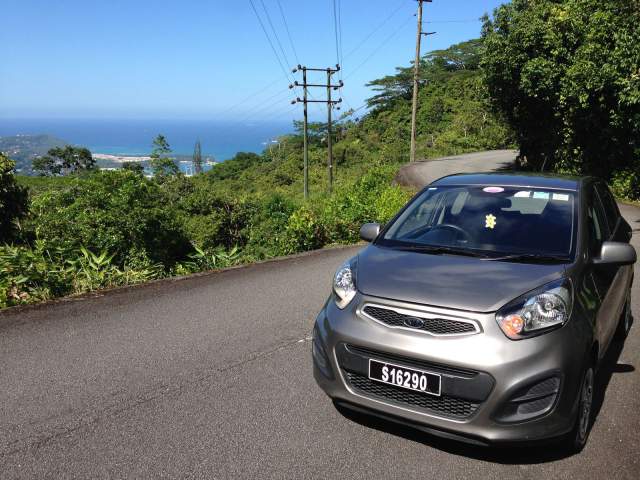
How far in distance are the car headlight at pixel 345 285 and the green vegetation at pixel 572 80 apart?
12695 mm

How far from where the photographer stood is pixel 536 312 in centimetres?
296

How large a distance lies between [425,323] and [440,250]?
0.91 m

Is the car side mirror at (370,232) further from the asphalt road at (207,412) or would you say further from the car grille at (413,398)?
the car grille at (413,398)

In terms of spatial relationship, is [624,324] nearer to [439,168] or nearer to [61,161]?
[439,168]

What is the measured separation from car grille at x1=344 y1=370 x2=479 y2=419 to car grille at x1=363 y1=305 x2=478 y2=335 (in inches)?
14.2

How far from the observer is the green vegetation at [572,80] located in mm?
15289

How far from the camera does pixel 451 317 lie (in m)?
2.91

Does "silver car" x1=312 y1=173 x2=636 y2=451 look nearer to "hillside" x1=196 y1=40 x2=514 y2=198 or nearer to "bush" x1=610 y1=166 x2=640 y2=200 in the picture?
"bush" x1=610 y1=166 x2=640 y2=200

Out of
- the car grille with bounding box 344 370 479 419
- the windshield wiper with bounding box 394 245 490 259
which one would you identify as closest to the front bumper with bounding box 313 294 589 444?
the car grille with bounding box 344 370 479 419

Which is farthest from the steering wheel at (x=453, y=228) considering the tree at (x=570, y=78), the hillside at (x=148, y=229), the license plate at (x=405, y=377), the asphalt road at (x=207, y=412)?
the tree at (x=570, y=78)

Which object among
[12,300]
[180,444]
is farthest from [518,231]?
[12,300]

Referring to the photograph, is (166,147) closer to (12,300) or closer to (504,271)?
(12,300)

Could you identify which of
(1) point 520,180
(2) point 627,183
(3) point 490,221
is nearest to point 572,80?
(2) point 627,183

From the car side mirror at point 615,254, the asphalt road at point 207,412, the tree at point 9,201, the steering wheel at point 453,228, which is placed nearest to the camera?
the asphalt road at point 207,412
